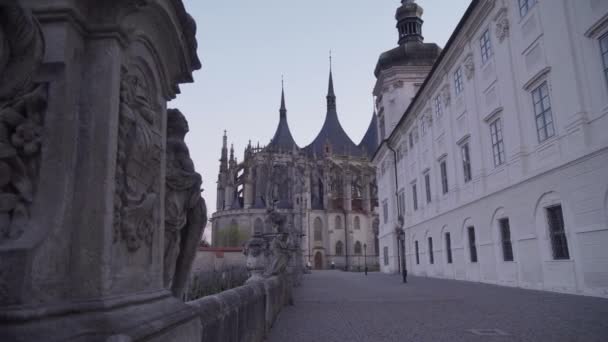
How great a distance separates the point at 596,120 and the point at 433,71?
12976 mm

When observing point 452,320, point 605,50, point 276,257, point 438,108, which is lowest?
point 452,320

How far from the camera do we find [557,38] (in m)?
11.6

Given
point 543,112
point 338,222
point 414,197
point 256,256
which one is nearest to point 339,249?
point 338,222

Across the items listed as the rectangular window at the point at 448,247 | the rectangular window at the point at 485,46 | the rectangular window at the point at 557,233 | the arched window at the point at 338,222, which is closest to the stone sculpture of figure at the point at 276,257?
the rectangular window at the point at 557,233

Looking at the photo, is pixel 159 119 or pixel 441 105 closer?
pixel 159 119

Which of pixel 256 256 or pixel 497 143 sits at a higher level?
pixel 497 143

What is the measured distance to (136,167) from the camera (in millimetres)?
2246

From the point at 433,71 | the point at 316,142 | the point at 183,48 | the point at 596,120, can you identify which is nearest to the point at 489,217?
the point at 596,120

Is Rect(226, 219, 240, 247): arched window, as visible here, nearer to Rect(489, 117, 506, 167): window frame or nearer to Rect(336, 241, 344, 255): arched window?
Rect(336, 241, 344, 255): arched window

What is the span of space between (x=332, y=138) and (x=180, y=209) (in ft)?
251

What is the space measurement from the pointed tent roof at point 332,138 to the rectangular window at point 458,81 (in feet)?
164

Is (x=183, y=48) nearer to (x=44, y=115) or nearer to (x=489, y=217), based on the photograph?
(x=44, y=115)

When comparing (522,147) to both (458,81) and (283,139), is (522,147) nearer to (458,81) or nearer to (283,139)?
(458,81)

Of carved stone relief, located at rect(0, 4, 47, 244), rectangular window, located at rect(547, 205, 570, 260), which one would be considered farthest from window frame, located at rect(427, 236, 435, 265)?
carved stone relief, located at rect(0, 4, 47, 244)
